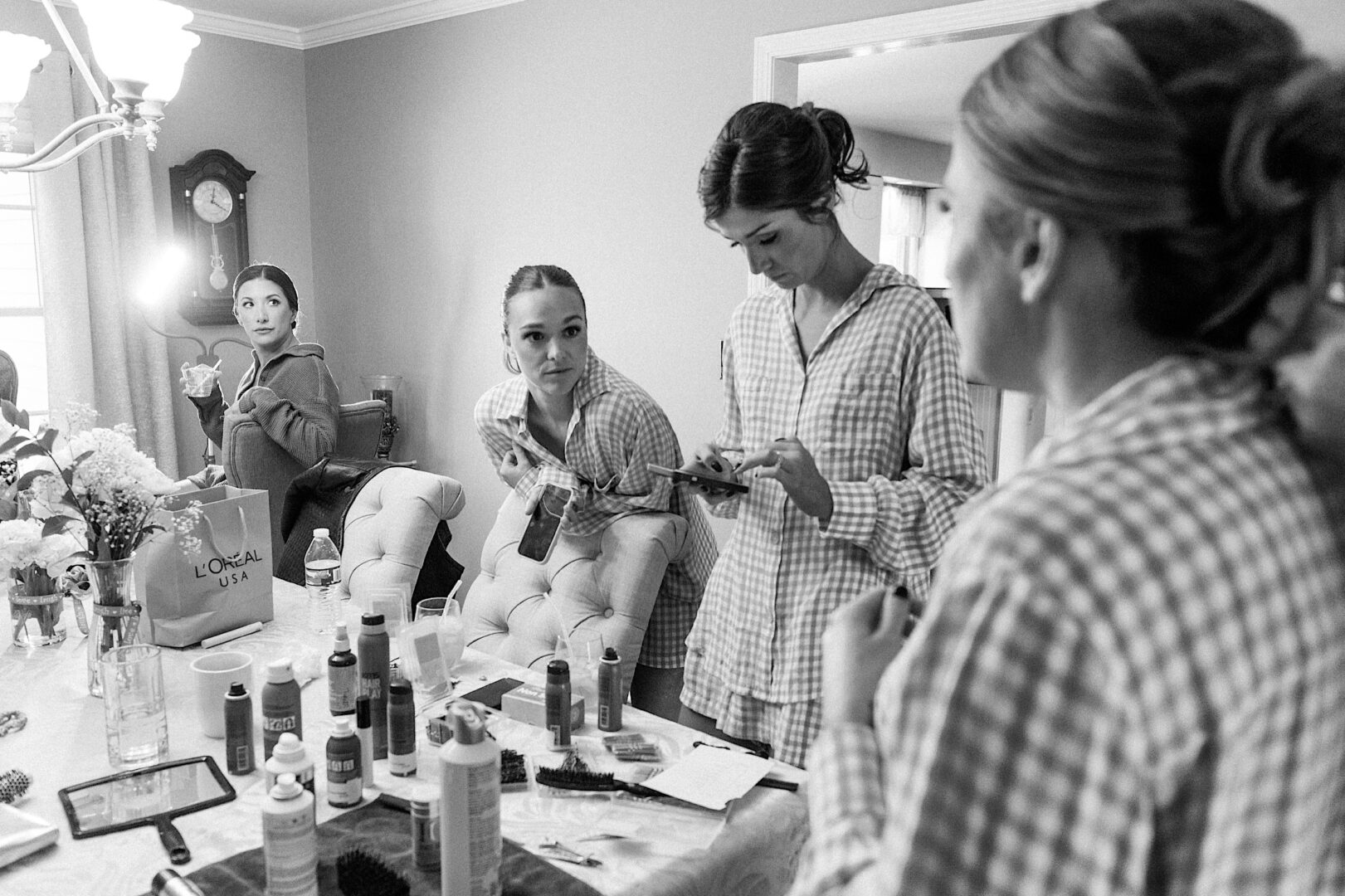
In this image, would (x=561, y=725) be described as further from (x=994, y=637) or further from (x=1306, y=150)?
(x=1306, y=150)

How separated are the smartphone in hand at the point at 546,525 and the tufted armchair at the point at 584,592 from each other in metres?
0.03

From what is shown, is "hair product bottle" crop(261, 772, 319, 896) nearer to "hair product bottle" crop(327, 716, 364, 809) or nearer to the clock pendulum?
"hair product bottle" crop(327, 716, 364, 809)

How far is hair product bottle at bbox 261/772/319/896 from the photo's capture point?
1.08 meters

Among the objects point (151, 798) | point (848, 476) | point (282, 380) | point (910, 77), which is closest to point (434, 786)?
point (151, 798)

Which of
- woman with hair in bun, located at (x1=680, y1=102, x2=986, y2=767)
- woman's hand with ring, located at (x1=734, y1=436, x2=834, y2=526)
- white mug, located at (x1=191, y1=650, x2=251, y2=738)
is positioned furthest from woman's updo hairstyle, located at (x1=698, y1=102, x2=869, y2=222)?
white mug, located at (x1=191, y1=650, x2=251, y2=738)

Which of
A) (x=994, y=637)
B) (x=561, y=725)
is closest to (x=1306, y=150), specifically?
(x=994, y=637)

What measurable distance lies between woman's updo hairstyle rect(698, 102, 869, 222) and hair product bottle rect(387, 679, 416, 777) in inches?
36.8

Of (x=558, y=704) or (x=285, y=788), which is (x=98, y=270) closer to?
(x=558, y=704)

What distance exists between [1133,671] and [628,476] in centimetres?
171

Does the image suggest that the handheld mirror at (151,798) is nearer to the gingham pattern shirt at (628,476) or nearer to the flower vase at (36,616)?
the flower vase at (36,616)

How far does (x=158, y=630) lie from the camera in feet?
6.55

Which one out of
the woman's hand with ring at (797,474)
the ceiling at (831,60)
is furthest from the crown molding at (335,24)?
the woman's hand with ring at (797,474)

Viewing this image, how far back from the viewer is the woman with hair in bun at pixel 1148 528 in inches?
20.0

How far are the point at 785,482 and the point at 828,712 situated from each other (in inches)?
37.1
